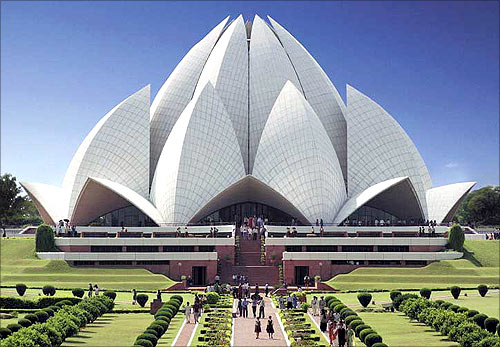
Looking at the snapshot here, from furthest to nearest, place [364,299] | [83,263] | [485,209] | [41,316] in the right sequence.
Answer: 1. [485,209]
2. [83,263]
3. [364,299]
4. [41,316]

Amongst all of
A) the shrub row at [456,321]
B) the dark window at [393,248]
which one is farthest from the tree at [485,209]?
the shrub row at [456,321]

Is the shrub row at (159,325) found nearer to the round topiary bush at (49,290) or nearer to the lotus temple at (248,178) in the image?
the round topiary bush at (49,290)

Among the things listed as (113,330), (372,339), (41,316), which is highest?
(41,316)

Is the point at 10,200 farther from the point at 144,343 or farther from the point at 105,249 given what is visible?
the point at 144,343

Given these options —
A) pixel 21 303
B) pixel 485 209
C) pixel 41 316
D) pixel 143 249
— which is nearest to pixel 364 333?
pixel 41 316

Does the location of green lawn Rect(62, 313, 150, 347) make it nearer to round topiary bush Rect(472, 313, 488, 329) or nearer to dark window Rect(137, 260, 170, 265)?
round topiary bush Rect(472, 313, 488, 329)

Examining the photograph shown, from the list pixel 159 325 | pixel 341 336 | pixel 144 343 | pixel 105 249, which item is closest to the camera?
pixel 144 343

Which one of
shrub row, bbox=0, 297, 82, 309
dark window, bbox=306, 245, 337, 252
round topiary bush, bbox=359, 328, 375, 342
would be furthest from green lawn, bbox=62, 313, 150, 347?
dark window, bbox=306, 245, 337, 252
